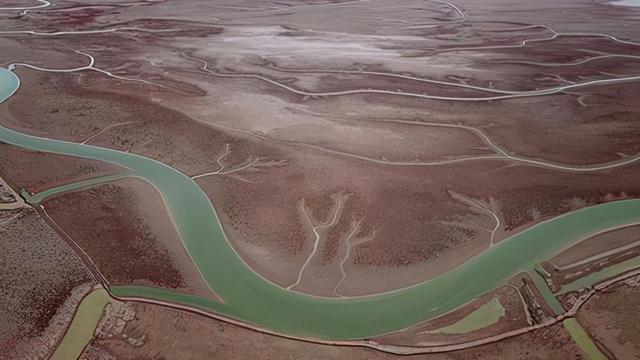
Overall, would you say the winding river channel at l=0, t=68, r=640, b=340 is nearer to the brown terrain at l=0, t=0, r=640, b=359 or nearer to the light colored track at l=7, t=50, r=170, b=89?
the brown terrain at l=0, t=0, r=640, b=359

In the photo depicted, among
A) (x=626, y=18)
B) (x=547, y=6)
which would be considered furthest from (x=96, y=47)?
(x=626, y=18)

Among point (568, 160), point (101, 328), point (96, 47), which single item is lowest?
point (101, 328)

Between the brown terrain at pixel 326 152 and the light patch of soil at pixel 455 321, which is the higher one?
the brown terrain at pixel 326 152

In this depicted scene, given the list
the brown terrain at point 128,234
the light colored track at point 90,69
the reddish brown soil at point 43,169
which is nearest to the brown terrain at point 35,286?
the brown terrain at point 128,234

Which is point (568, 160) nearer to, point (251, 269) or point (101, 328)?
point (251, 269)

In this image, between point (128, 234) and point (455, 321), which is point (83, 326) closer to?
point (128, 234)

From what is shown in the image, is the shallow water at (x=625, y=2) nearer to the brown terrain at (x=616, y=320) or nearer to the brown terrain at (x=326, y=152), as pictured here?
the brown terrain at (x=326, y=152)

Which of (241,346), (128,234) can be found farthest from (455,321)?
(128,234)

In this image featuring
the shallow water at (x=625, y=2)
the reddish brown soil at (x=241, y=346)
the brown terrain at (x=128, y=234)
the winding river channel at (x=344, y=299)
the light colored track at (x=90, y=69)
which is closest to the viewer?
the reddish brown soil at (x=241, y=346)

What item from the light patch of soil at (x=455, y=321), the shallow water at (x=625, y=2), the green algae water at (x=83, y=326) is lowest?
the green algae water at (x=83, y=326)
